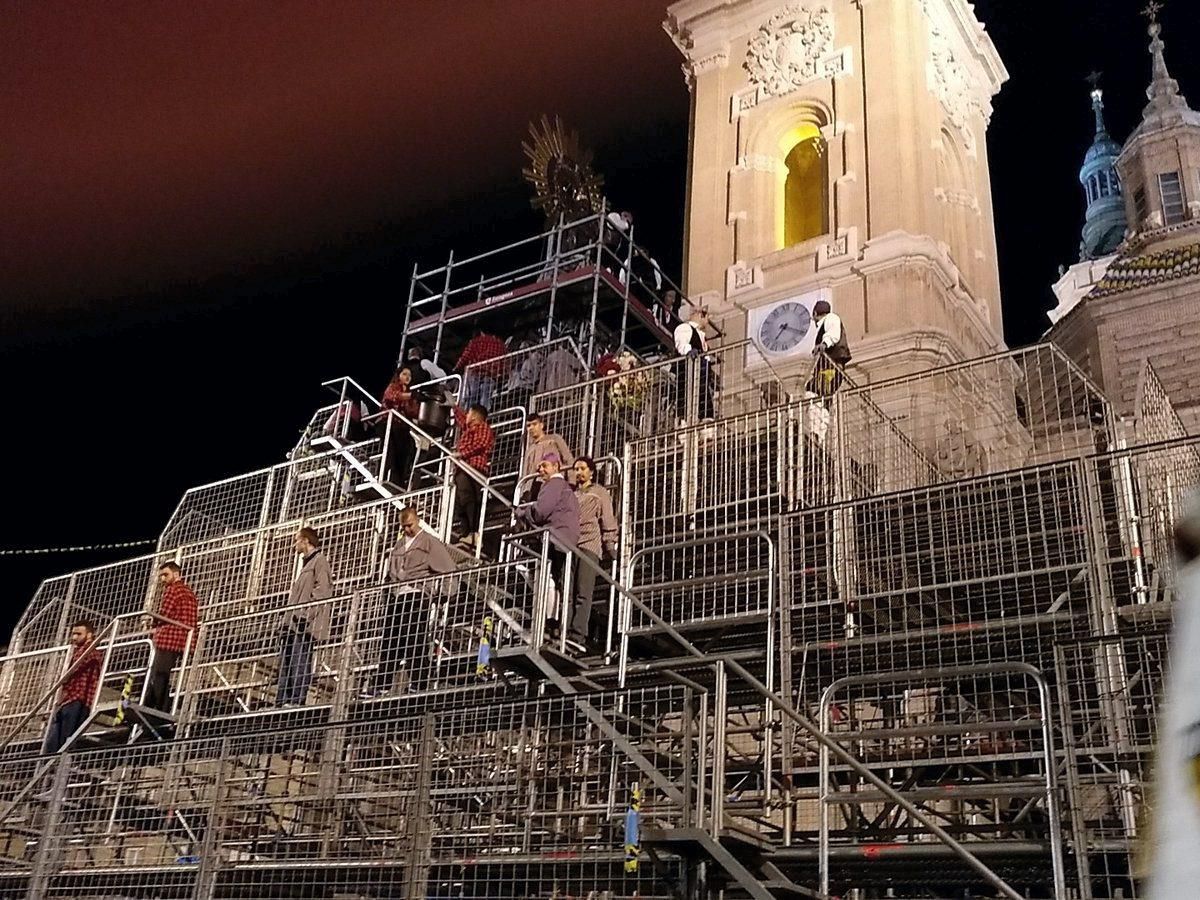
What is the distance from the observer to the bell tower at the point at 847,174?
18.3m

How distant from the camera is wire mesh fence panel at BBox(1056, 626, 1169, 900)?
668 centimetres

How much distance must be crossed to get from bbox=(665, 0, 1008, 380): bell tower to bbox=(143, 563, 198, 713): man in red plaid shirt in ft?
29.3

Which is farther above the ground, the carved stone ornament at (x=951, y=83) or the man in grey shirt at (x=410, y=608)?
the carved stone ornament at (x=951, y=83)

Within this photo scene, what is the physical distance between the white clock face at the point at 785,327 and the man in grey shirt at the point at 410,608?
795 centimetres

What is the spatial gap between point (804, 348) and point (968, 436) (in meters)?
4.04

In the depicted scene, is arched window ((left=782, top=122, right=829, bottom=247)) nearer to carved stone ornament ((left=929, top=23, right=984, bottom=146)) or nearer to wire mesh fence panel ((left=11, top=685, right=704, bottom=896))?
carved stone ornament ((left=929, top=23, right=984, bottom=146))

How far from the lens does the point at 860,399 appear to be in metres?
12.5

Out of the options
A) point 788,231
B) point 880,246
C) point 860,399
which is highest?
point 788,231

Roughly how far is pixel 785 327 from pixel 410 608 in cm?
881

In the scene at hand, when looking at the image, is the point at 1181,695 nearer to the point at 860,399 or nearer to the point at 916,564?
the point at 916,564

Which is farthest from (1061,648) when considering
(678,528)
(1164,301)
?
(1164,301)

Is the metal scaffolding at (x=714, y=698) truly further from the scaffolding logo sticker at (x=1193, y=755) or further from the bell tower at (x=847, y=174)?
the scaffolding logo sticker at (x=1193, y=755)

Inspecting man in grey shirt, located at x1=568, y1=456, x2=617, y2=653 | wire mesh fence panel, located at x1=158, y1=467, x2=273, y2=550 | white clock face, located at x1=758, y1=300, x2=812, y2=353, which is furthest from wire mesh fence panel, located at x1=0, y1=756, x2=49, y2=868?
white clock face, located at x1=758, y1=300, x2=812, y2=353

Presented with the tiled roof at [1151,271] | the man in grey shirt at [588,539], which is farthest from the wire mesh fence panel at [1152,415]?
the tiled roof at [1151,271]
